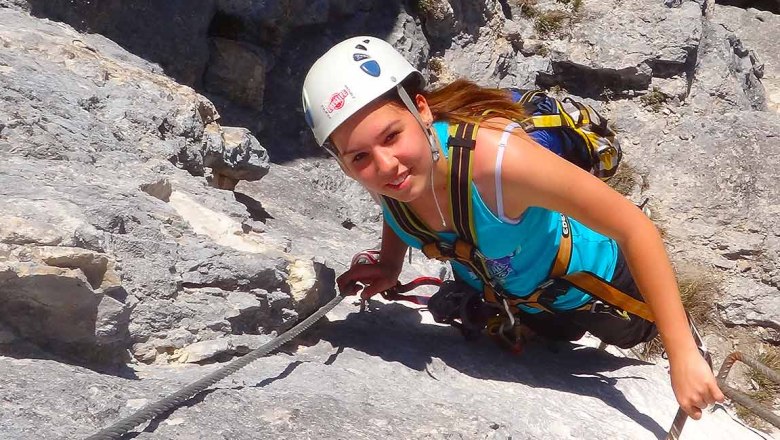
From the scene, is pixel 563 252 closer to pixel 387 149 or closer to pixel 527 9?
pixel 387 149

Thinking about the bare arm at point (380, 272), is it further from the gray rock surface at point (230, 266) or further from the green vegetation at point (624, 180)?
the green vegetation at point (624, 180)

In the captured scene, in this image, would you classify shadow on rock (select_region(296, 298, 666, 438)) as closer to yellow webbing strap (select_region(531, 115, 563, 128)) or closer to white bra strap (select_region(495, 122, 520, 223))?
white bra strap (select_region(495, 122, 520, 223))

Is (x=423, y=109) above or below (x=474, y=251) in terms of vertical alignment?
above

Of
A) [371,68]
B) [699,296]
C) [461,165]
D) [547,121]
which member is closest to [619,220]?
[461,165]

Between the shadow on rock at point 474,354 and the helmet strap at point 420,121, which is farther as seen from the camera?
the shadow on rock at point 474,354

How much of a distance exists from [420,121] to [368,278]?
0.85 metres

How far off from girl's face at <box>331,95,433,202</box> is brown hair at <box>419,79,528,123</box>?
179mm

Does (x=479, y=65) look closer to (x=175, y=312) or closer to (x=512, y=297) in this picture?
(x=512, y=297)

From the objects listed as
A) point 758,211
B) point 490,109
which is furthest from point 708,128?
point 490,109

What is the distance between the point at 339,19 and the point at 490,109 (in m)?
3.44

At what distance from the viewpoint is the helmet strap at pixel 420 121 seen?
7.79 feet

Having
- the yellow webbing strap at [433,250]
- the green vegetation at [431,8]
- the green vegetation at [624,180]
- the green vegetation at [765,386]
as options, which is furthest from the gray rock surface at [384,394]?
the green vegetation at [431,8]

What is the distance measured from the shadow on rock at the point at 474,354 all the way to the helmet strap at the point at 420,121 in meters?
0.81

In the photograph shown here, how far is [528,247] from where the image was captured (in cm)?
272
